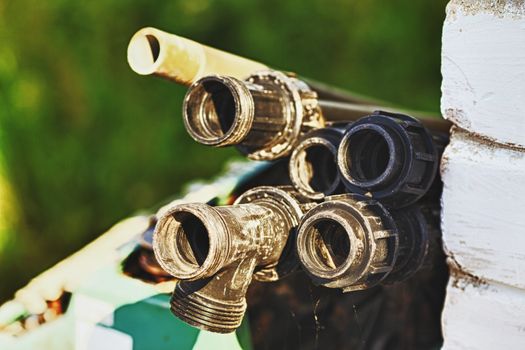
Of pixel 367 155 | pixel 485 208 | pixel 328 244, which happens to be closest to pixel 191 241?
pixel 328 244

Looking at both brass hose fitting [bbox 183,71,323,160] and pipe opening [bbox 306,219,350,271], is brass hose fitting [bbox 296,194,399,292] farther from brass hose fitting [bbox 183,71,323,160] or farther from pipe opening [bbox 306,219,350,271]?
brass hose fitting [bbox 183,71,323,160]

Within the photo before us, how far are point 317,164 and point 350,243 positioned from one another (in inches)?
13.1

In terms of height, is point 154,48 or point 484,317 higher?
point 154,48

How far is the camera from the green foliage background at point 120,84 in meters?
3.31

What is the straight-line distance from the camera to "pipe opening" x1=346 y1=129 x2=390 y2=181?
Answer: 4.15 ft

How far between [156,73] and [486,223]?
24.4 inches

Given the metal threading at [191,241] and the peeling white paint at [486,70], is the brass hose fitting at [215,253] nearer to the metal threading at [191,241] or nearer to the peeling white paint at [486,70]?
the metal threading at [191,241]

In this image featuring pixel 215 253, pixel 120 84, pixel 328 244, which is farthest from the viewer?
pixel 120 84

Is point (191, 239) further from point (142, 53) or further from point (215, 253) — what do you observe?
point (142, 53)

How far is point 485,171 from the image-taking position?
1249 millimetres

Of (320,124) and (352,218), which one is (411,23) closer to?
(320,124)

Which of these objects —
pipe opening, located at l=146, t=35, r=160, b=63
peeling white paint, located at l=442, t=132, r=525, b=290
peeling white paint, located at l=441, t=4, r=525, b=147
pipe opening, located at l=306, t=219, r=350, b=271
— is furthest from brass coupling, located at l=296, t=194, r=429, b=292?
pipe opening, located at l=146, t=35, r=160, b=63

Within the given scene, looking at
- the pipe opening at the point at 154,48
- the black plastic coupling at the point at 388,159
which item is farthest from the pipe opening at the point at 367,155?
the pipe opening at the point at 154,48

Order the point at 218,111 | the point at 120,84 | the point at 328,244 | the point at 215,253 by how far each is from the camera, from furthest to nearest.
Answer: the point at 120,84 → the point at 218,111 → the point at 328,244 → the point at 215,253
